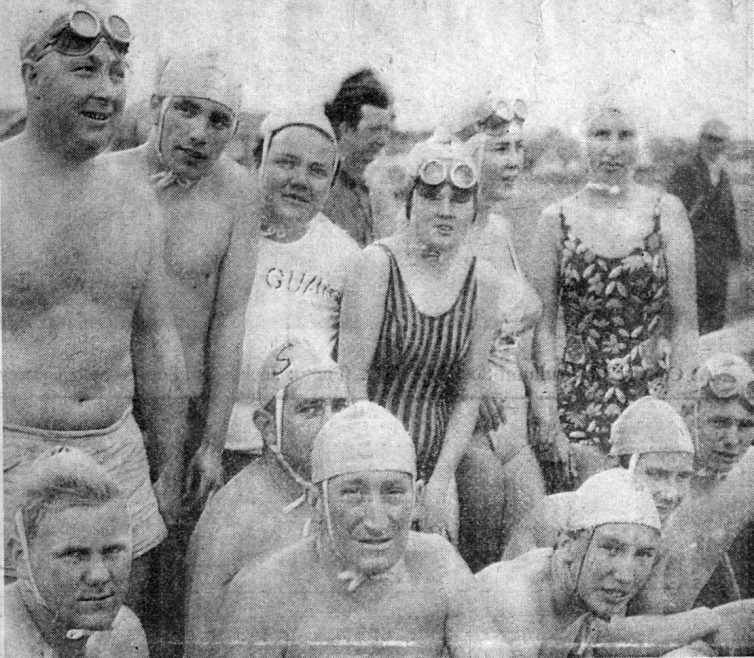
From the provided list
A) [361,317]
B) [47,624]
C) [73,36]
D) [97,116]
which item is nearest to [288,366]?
[361,317]

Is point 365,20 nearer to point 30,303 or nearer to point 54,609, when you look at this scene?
point 30,303

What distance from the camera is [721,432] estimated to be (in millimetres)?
5297

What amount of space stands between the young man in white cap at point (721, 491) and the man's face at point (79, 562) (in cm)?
201

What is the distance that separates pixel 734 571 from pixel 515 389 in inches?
41.0

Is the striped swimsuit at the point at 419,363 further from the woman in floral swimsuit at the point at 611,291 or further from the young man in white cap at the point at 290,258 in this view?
the woman in floral swimsuit at the point at 611,291

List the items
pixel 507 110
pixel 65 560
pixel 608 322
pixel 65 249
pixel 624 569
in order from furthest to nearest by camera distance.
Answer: pixel 608 322
pixel 507 110
pixel 624 569
pixel 65 249
pixel 65 560

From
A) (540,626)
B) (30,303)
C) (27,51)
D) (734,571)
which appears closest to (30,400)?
(30,303)

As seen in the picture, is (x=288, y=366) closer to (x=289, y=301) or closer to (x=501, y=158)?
(x=289, y=301)

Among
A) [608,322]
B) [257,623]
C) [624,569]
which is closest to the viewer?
[257,623]

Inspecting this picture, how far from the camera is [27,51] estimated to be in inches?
188

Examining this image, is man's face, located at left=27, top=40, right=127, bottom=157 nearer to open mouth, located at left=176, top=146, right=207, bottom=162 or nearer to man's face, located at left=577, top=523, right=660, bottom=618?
open mouth, located at left=176, top=146, right=207, bottom=162

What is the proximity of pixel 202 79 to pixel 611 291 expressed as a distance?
5.31ft

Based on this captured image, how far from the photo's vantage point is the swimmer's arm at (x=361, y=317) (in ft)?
16.4

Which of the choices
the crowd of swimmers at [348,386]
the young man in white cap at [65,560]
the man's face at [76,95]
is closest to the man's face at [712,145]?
the crowd of swimmers at [348,386]
